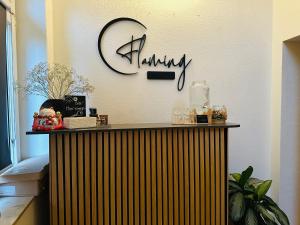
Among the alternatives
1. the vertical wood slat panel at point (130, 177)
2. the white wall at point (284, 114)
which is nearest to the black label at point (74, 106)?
the vertical wood slat panel at point (130, 177)

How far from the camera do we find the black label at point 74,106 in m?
1.74

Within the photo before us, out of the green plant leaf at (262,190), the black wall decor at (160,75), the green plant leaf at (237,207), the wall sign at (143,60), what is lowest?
the green plant leaf at (237,207)

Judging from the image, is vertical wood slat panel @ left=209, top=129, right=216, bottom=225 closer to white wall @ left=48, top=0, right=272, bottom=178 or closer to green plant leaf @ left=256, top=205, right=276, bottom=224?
green plant leaf @ left=256, top=205, right=276, bottom=224

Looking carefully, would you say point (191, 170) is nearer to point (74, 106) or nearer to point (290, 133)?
point (74, 106)

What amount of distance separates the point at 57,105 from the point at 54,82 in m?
0.40

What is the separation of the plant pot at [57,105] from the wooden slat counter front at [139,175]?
0.19 meters

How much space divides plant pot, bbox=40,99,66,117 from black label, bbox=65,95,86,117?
26 mm

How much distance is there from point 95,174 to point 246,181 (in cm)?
137

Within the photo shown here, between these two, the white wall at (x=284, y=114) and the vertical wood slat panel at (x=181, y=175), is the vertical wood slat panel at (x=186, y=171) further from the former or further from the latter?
the white wall at (x=284, y=114)

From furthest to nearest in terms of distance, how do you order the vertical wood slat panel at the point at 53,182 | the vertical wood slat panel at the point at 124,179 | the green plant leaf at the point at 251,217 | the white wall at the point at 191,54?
the white wall at the point at 191,54 → the green plant leaf at the point at 251,217 → the vertical wood slat panel at the point at 124,179 → the vertical wood slat panel at the point at 53,182

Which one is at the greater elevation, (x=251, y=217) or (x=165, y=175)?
(x=165, y=175)

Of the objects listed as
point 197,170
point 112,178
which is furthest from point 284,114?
point 112,178

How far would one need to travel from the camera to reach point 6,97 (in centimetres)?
199

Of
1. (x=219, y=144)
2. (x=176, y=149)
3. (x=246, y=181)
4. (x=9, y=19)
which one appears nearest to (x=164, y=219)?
(x=176, y=149)
